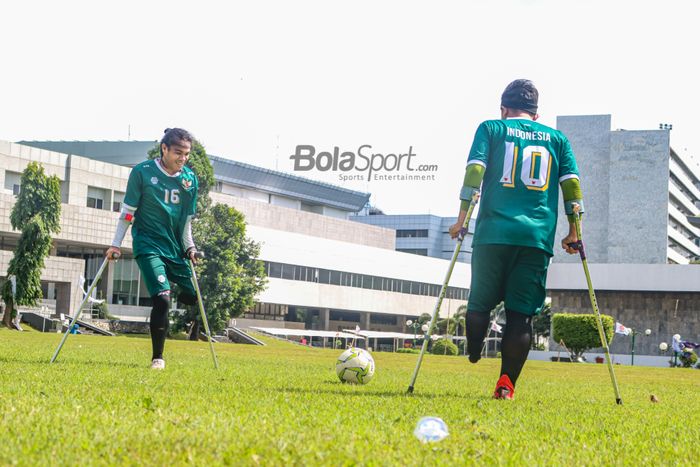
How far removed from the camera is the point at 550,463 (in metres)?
4.13

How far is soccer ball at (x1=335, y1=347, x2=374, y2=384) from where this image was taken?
883 centimetres

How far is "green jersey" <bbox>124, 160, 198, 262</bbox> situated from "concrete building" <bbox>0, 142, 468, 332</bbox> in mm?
51161

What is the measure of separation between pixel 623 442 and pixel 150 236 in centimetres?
609

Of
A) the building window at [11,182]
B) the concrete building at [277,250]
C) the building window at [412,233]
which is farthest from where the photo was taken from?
the building window at [412,233]

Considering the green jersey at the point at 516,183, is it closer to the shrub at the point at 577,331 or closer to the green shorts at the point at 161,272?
the green shorts at the point at 161,272

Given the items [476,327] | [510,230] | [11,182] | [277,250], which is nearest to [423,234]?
[277,250]

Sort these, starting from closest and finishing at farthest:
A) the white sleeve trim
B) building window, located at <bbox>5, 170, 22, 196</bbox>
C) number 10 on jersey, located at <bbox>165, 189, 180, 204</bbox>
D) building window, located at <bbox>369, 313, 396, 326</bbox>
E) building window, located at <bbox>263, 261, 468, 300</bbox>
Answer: the white sleeve trim → number 10 on jersey, located at <bbox>165, 189, 180, 204</bbox> → building window, located at <bbox>5, 170, 22, 196</bbox> → building window, located at <bbox>263, 261, 468, 300</bbox> → building window, located at <bbox>369, 313, 396, 326</bbox>

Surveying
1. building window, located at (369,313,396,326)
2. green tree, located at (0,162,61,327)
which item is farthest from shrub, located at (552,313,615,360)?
building window, located at (369,313,396,326)

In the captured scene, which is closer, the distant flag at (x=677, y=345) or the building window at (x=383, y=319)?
the distant flag at (x=677, y=345)

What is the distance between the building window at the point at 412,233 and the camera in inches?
5856

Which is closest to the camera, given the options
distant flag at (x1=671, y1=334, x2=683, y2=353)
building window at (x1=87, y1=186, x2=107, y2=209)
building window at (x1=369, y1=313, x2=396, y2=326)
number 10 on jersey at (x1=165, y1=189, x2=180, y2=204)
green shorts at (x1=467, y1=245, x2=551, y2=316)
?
green shorts at (x1=467, y1=245, x2=551, y2=316)

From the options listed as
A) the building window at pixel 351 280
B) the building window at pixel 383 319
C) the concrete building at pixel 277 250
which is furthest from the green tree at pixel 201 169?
the building window at pixel 383 319

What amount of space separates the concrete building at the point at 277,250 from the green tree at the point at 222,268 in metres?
7.15

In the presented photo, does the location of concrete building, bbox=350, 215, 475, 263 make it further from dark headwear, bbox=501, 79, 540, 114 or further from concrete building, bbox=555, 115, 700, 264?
dark headwear, bbox=501, 79, 540, 114
